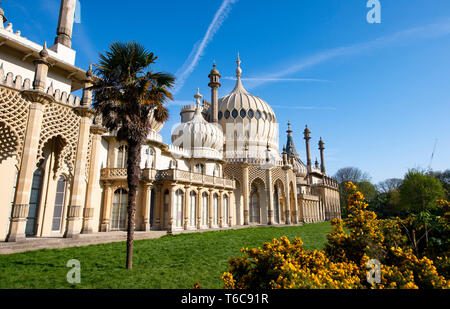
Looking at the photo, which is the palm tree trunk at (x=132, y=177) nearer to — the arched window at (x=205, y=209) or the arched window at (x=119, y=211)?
the arched window at (x=119, y=211)

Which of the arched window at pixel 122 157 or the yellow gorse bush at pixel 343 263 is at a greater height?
the arched window at pixel 122 157

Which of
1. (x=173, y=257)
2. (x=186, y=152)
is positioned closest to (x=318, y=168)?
(x=186, y=152)

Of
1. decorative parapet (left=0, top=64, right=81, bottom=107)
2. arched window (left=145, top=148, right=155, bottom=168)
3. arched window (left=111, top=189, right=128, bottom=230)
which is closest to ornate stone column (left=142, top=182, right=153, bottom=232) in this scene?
arched window (left=111, top=189, right=128, bottom=230)

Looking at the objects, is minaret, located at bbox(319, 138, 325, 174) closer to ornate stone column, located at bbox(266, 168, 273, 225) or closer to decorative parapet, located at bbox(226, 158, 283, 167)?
decorative parapet, located at bbox(226, 158, 283, 167)

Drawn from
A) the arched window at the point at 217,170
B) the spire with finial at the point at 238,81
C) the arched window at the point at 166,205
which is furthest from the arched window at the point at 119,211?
the spire with finial at the point at 238,81

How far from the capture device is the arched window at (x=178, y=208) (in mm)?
21594

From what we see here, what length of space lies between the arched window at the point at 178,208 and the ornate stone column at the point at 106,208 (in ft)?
15.4

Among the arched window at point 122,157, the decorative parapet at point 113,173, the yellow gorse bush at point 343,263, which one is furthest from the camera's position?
the arched window at point 122,157

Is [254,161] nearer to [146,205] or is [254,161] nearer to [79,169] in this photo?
[146,205]

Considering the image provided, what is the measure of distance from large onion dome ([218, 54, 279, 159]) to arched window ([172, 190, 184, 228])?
15.8m

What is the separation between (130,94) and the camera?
1066 cm

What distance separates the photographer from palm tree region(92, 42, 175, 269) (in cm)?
1044

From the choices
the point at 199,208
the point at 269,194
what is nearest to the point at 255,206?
the point at 269,194

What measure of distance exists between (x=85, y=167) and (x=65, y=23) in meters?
9.98
